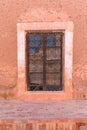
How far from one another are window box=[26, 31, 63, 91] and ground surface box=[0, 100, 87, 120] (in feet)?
1.29

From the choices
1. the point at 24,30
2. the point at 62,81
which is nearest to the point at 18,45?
the point at 24,30

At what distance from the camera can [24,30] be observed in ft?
17.1

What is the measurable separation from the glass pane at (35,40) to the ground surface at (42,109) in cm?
113

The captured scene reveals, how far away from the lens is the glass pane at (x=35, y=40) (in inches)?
212

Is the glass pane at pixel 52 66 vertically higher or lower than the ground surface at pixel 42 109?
higher

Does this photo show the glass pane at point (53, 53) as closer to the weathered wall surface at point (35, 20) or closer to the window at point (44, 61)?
the window at point (44, 61)

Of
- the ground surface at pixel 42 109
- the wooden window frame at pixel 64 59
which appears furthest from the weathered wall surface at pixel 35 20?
the ground surface at pixel 42 109

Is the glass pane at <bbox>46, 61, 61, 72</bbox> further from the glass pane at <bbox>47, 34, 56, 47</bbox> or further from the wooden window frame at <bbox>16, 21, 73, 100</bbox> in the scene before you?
the glass pane at <bbox>47, 34, 56, 47</bbox>

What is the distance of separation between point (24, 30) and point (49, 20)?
51cm

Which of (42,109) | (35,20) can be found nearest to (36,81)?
(42,109)

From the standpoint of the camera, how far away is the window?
5395 mm

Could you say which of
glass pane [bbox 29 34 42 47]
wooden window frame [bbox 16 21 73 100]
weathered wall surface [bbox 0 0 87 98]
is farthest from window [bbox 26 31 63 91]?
weathered wall surface [bbox 0 0 87 98]

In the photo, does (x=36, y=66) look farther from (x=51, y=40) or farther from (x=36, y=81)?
(x=51, y=40)

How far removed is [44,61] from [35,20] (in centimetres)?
83
